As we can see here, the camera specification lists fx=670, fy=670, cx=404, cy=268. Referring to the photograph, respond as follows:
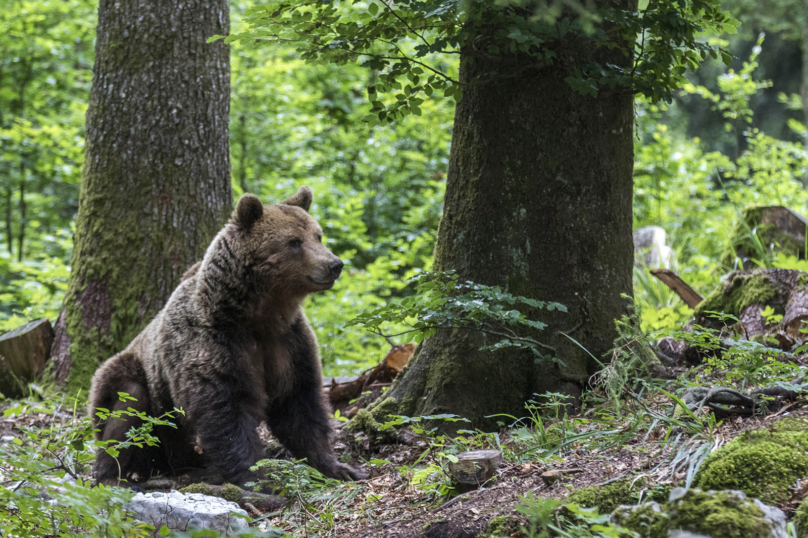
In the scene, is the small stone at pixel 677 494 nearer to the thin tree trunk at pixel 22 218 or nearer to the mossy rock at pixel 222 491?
the mossy rock at pixel 222 491

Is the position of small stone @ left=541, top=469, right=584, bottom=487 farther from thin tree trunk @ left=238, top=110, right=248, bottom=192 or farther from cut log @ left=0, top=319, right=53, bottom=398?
thin tree trunk @ left=238, top=110, right=248, bottom=192

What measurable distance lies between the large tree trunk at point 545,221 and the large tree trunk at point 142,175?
10.3ft

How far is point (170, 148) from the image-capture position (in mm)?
6297

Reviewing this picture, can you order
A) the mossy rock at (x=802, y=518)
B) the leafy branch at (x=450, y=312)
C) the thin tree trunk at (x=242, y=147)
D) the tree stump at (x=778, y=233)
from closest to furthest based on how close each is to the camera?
the mossy rock at (x=802, y=518), the leafy branch at (x=450, y=312), the tree stump at (x=778, y=233), the thin tree trunk at (x=242, y=147)

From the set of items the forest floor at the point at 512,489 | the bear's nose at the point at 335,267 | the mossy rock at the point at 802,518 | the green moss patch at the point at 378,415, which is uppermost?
the bear's nose at the point at 335,267

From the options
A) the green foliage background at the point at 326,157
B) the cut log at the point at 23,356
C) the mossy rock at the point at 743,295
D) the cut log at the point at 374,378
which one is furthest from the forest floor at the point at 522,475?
the green foliage background at the point at 326,157

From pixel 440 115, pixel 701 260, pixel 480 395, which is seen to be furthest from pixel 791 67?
pixel 480 395

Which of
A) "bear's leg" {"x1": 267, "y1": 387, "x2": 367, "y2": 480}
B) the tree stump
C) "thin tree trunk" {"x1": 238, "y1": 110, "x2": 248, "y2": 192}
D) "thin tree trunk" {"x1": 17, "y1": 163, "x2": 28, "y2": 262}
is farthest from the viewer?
"thin tree trunk" {"x1": 17, "y1": 163, "x2": 28, "y2": 262}

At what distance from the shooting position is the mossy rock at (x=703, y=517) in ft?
6.43

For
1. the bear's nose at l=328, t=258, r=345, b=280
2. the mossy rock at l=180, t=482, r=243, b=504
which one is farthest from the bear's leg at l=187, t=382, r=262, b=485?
the bear's nose at l=328, t=258, r=345, b=280

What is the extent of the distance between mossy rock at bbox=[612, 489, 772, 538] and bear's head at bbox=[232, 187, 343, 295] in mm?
2667

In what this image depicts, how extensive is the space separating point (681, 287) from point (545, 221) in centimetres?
243

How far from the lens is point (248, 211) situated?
4484 mm

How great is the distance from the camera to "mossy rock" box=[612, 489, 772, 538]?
196cm
